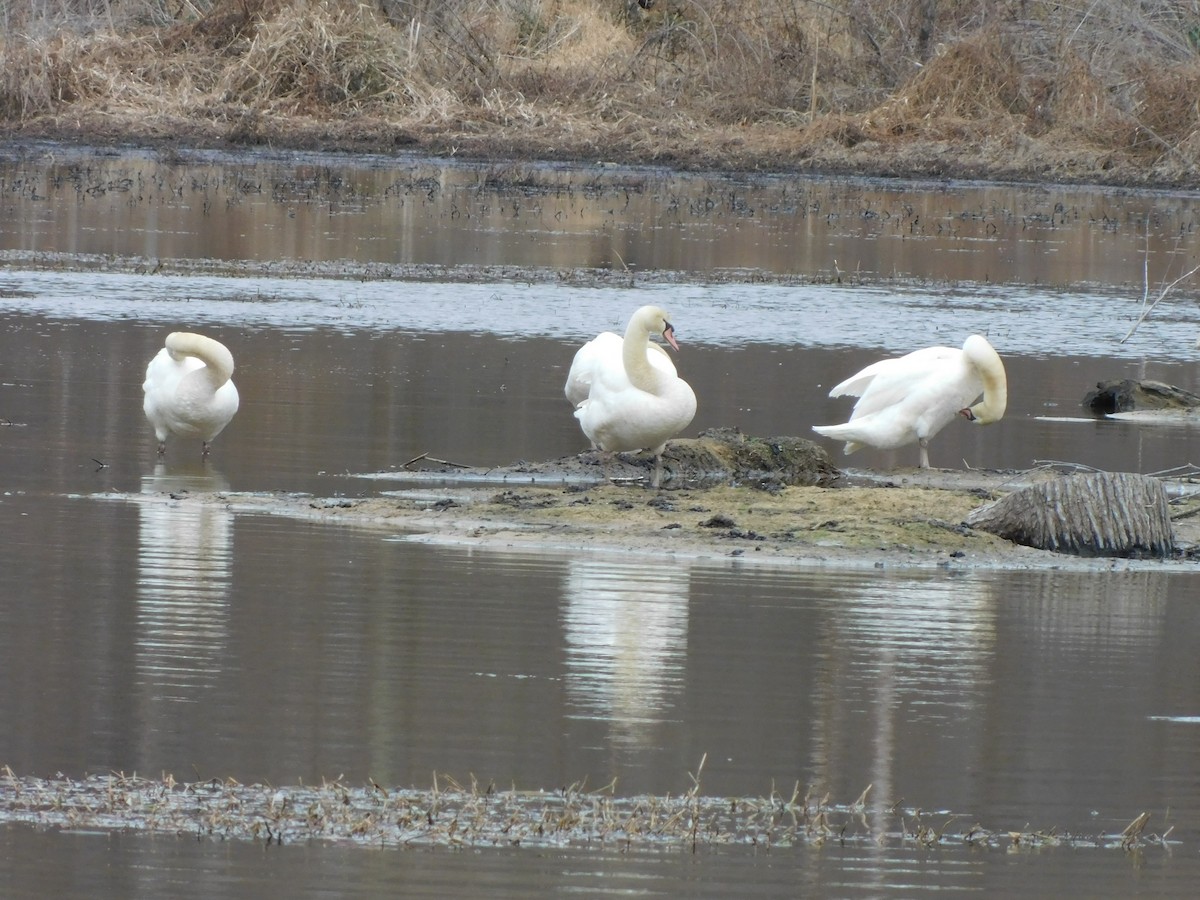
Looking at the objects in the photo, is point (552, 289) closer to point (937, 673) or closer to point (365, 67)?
point (937, 673)

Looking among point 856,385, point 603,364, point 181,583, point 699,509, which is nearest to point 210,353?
point 603,364

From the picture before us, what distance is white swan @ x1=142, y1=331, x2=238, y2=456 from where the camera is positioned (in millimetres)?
12625

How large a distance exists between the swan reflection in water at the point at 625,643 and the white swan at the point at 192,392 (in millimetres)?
3547

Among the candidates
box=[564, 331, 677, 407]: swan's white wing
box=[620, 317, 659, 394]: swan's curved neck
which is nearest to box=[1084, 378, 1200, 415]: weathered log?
box=[564, 331, 677, 407]: swan's white wing

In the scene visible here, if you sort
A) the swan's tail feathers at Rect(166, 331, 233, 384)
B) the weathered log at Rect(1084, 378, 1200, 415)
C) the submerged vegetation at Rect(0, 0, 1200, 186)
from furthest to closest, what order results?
the submerged vegetation at Rect(0, 0, 1200, 186) < the weathered log at Rect(1084, 378, 1200, 415) < the swan's tail feathers at Rect(166, 331, 233, 384)

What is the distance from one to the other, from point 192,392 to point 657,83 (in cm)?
3280

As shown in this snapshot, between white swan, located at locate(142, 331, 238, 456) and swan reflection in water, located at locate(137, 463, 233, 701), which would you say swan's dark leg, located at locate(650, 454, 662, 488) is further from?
white swan, located at locate(142, 331, 238, 456)

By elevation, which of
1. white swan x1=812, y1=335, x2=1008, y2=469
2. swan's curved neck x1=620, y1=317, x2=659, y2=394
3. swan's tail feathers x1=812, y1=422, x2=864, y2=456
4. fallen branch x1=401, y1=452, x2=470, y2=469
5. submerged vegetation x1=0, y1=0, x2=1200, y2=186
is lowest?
fallen branch x1=401, y1=452, x2=470, y2=469

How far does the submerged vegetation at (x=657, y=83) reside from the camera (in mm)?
40281

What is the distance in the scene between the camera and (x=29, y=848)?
559 cm

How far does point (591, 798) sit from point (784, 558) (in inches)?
166

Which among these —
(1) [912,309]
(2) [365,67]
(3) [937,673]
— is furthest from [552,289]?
(2) [365,67]

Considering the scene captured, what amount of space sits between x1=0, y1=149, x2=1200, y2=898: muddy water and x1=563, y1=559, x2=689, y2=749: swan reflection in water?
0.07 ft

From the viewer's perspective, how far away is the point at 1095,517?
10672mm
